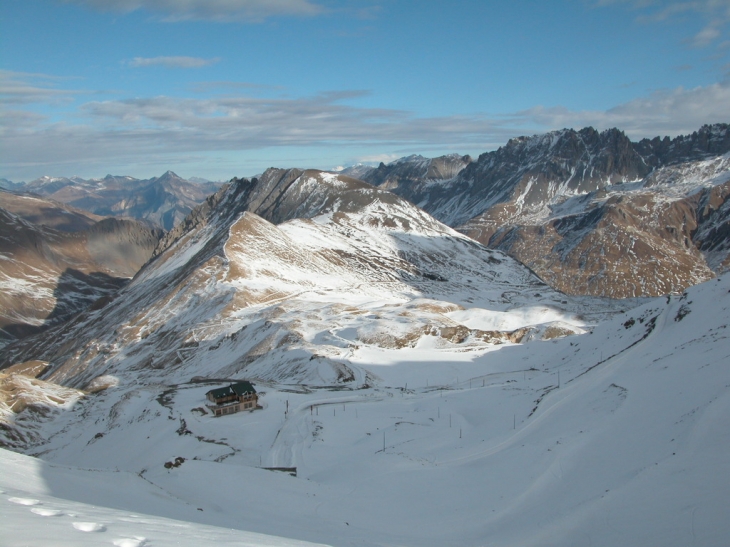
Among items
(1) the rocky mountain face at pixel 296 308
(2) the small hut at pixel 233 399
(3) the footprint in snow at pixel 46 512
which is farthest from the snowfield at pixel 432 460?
(1) the rocky mountain face at pixel 296 308

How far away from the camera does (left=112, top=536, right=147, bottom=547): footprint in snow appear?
10359 mm

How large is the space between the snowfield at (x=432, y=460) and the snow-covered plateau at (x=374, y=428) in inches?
6.3

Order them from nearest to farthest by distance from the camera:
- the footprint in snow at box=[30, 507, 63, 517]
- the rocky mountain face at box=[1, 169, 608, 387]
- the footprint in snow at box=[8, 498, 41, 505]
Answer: the footprint in snow at box=[30, 507, 63, 517] → the footprint in snow at box=[8, 498, 41, 505] → the rocky mountain face at box=[1, 169, 608, 387]

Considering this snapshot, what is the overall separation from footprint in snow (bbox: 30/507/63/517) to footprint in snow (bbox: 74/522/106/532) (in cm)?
Result: 99

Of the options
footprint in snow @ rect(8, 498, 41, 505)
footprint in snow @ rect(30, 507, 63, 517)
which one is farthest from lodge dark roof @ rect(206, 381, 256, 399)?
footprint in snow @ rect(30, 507, 63, 517)

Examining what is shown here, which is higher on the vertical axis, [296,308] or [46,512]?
[46,512]

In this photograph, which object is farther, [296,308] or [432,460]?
[296,308]

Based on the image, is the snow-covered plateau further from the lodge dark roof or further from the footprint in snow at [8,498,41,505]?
the lodge dark roof

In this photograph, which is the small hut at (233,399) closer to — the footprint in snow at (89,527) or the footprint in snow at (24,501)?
the footprint in snow at (24,501)

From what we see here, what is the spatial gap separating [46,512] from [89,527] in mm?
A: 1672

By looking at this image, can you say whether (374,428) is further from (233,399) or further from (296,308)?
(296,308)

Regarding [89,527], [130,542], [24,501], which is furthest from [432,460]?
[130,542]

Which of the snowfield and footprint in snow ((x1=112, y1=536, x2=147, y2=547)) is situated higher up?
footprint in snow ((x1=112, y1=536, x2=147, y2=547))

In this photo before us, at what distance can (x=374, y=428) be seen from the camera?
4272cm
